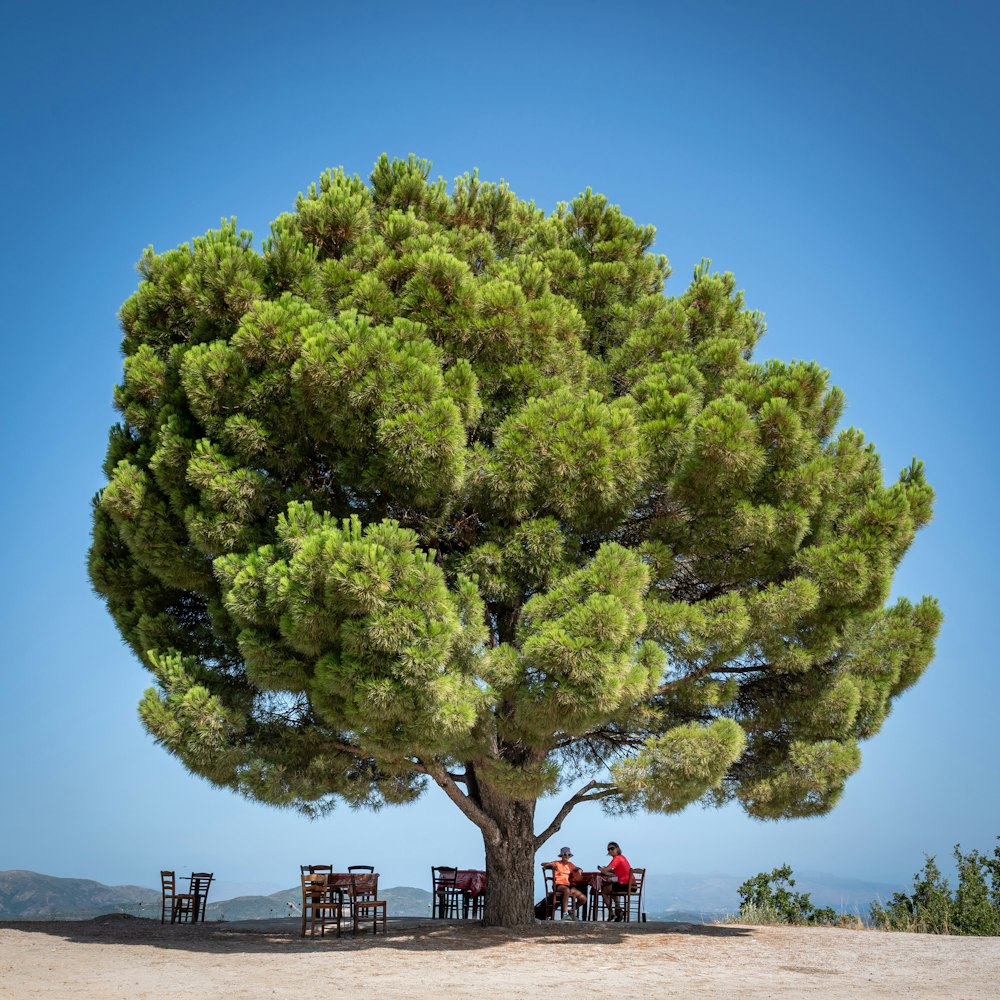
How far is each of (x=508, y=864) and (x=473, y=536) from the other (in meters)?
4.24

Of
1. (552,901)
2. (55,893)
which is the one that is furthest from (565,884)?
(55,893)

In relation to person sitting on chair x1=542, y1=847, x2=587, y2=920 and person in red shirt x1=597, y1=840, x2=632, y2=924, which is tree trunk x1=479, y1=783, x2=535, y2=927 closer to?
person sitting on chair x1=542, y1=847, x2=587, y2=920

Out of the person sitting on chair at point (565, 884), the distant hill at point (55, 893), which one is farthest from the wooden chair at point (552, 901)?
the distant hill at point (55, 893)

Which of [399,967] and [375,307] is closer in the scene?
[399,967]

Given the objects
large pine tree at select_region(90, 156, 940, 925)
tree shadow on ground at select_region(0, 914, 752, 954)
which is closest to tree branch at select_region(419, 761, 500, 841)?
large pine tree at select_region(90, 156, 940, 925)

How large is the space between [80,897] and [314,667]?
117 feet

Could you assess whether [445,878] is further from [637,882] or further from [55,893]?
[55,893]

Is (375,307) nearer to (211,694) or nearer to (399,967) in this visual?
(211,694)

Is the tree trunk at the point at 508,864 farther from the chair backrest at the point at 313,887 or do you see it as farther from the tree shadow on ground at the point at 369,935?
the chair backrest at the point at 313,887

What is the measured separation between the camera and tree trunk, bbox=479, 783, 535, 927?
1169cm

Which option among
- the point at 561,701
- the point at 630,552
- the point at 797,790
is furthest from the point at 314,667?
the point at 797,790

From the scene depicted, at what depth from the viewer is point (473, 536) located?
11.2 metres

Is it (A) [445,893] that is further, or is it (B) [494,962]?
(A) [445,893]

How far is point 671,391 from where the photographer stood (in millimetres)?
11156
